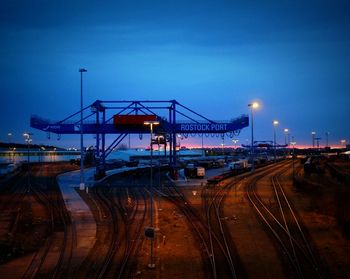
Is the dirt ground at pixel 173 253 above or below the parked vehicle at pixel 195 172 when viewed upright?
below

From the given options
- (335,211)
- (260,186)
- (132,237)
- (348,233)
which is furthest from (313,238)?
(260,186)

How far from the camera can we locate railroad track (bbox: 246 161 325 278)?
724 inches

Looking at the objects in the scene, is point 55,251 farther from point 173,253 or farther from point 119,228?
point 119,228

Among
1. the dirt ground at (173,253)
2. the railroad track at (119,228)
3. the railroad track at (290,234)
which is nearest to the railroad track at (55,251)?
the railroad track at (119,228)

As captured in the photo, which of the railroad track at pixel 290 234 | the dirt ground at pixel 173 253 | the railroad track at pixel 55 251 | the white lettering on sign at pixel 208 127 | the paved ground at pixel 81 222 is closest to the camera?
the dirt ground at pixel 173 253

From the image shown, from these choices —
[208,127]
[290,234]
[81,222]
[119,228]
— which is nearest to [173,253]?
[119,228]

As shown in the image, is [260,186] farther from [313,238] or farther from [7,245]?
[7,245]

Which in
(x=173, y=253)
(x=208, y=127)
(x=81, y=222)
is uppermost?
(x=208, y=127)

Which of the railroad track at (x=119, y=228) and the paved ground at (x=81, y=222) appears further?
the paved ground at (x=81, y=222)

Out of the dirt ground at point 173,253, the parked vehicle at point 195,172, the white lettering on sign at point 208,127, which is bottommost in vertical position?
the dirt ground at point 173,253

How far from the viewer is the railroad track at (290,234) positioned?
18.4 metres

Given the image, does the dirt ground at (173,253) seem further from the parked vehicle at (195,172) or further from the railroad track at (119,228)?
the parked vehicle at (195,172)

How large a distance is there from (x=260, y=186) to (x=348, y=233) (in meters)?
30.7

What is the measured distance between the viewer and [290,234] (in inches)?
984
